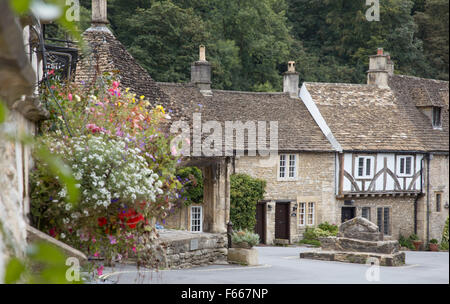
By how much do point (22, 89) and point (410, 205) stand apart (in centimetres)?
3539

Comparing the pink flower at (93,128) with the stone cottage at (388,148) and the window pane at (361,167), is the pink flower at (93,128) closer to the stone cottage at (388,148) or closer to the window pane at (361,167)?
the stone cottage at (388,148)

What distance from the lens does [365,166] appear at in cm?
3347

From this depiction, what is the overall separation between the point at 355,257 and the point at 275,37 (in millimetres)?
22235

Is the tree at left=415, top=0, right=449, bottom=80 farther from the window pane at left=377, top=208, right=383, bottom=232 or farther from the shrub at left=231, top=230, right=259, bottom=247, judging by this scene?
the shrub at left=231, top=230, right=259, bottom=247

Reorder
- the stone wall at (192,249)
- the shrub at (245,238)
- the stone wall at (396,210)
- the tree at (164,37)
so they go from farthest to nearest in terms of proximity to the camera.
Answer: the stone wall at (396,210) → the tree at (164,37) → the shrub at (245,238) → the stone wall at (192,249)

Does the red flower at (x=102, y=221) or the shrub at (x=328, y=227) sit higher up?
the red flower at (x=102, y=221)

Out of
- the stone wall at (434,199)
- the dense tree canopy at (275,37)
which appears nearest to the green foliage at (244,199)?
the dense tree canopy at (275,37)

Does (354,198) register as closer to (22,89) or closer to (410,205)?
(410,205)

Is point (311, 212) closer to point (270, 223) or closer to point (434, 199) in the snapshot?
point (270, 223)

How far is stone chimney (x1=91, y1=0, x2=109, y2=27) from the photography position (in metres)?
18.4

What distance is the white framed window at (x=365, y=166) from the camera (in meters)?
33.3

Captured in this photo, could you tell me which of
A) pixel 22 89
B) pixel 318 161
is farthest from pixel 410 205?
pixel 22 89

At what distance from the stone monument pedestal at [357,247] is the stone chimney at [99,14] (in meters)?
10.1

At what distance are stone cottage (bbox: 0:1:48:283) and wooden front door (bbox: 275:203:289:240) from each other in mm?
22393
